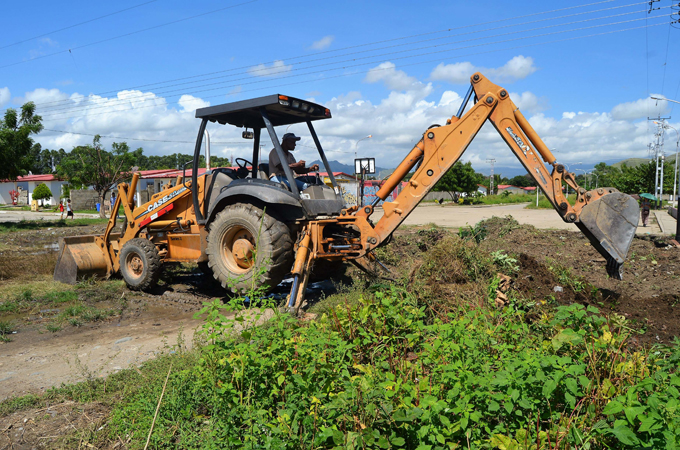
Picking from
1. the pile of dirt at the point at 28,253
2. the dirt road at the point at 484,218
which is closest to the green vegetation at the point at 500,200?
the dirt road at the point at 484,218

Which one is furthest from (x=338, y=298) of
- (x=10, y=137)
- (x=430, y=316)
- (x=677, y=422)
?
(x=10, y=137)

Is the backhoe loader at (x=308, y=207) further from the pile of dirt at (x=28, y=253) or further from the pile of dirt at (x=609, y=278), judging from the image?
the pile of dirt at (x=28, y=253)

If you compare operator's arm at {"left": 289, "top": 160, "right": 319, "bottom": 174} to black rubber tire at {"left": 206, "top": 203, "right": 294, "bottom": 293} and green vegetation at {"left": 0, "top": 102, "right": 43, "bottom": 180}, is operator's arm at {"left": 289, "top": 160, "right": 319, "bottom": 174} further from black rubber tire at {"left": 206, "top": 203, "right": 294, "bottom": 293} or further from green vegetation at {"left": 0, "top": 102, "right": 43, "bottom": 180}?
green vegetation at {"left": 0, "top": 102, "right": 43, "bottom": 180}

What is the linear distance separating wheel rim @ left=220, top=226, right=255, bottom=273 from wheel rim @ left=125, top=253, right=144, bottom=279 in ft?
7.01

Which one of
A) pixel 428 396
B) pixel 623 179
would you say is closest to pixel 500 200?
pixel 623 179

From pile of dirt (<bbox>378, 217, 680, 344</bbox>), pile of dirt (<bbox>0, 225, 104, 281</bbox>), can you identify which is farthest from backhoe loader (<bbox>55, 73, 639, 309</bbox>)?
pile of dirt (<bbox>0, 225, 104, 281</bbox>)

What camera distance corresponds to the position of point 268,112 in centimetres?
726

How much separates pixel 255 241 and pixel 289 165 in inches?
47.4

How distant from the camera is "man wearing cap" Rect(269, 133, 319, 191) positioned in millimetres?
7129

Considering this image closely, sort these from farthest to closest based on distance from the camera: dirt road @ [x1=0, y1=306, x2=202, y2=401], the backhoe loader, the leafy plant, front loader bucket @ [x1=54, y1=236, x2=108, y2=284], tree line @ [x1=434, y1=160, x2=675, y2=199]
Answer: tree line @ [x1=434, y1=160, x2=675, y2=199], front loader bucket @ [x1=54, y1=236, x2=108, y2=284], the leafy plant, the backhoe loader, dirt road @ [x1=0, y1=306, x2=202, y2=401]

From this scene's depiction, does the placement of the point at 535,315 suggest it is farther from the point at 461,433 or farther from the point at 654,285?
the point at 654,285

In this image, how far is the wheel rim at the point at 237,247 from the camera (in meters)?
6.98

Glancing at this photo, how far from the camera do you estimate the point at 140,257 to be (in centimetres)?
827

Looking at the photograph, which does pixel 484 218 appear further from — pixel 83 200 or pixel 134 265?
pixel 83 200
